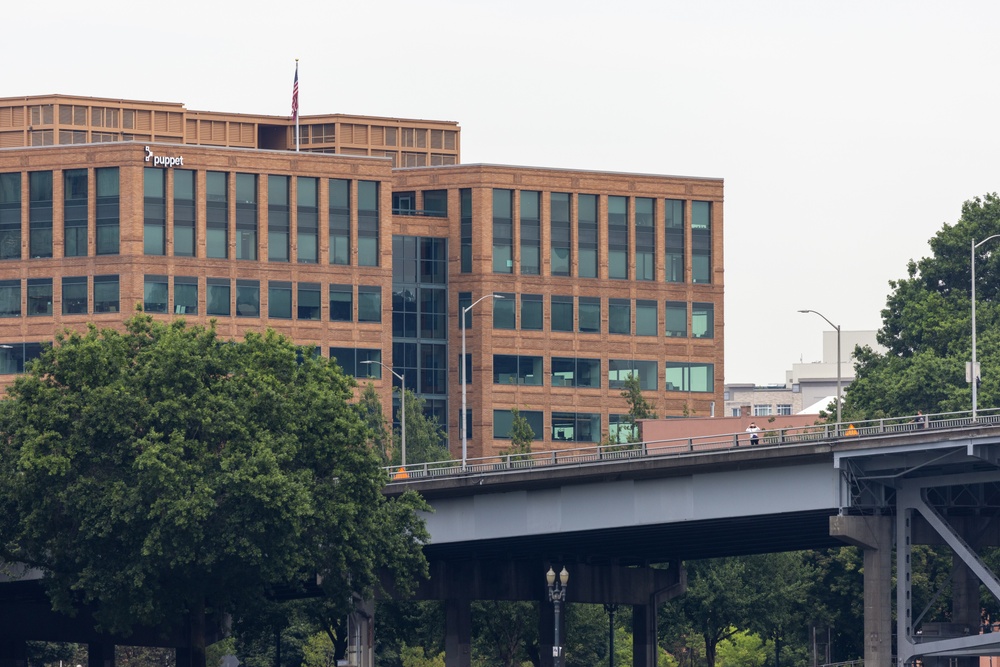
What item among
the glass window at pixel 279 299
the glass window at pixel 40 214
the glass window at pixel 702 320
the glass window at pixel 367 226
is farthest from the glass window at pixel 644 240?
the glass window at pixel 40 214

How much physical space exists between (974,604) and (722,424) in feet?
78.3

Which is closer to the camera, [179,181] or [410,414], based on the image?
[410,414]

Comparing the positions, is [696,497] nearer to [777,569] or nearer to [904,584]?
[904,584]

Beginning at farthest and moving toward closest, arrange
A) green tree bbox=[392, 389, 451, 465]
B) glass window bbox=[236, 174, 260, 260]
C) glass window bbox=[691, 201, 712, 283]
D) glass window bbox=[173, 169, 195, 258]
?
1. glass window bbox=[691, 201, 712, 283]
2. glass window bbox=[236, 174, 260, 260]
3. glass window bbox=[173, 169, 195, 258]
4. green tree bbox=[392, 389, 451, 465]

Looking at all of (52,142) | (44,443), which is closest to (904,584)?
(44,443)

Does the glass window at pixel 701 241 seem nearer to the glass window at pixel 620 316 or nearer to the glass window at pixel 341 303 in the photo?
the glass window at pixel 620 316

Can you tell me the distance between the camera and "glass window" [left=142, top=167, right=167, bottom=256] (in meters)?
127

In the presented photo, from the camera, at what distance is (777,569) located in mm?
102312

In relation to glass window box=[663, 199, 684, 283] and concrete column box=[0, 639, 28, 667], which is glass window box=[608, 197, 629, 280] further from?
concrete column box=[0, 639, 28, 667]

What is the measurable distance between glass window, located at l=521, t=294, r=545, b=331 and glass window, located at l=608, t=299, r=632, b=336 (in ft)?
15.4

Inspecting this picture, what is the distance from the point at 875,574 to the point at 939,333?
39.8m

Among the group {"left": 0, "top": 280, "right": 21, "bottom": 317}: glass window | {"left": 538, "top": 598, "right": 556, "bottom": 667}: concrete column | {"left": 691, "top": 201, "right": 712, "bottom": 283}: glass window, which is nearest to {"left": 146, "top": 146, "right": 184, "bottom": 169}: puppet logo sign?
{"left": 0, "top": 280, "right": 21, "bottom": 317}: glass window

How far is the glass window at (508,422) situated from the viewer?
13650 cm

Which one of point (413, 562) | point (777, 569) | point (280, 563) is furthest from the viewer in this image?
point (777, 569)
